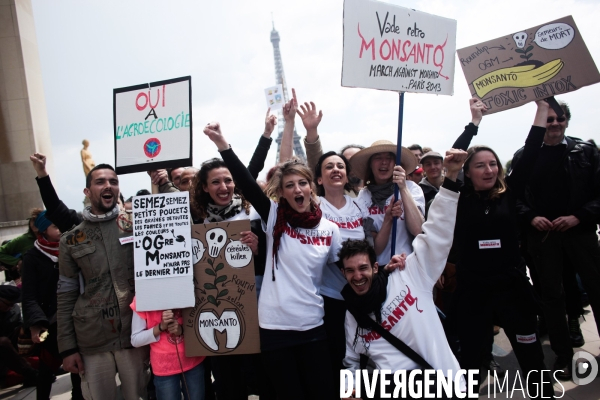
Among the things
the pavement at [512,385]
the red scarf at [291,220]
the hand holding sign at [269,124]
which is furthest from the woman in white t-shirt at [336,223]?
the pavement at [512,385]

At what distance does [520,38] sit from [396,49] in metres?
1.37

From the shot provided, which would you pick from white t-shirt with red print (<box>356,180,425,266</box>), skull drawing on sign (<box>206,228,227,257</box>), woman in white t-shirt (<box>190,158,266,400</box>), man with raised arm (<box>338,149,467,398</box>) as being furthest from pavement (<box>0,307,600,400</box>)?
skull drawing on sign (<box>206,228,227,257</box>)

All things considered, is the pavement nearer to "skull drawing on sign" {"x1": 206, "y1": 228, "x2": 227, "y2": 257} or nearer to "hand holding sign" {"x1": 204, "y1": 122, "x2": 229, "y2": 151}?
"skull drawing on sign" {"x1": 206, "y1": 228, "x2": 227, "y2": 257}

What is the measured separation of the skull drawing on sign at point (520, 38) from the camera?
3.78m

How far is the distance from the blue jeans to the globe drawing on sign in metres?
1.68

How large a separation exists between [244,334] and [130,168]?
5.25ft

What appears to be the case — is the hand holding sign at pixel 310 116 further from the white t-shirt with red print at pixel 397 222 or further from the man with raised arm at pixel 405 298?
the man with raised arm at pixel 405 298

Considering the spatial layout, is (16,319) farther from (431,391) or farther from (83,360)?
(431,391)

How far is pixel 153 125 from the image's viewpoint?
3.30 m

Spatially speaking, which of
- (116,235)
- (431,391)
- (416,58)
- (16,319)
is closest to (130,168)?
(116,235)

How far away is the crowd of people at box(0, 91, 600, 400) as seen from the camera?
276 centimetres

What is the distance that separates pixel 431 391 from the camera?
8.43 feet

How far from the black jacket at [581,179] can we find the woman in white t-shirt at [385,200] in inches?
50.9

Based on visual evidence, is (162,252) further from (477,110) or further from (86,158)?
(86,158)
